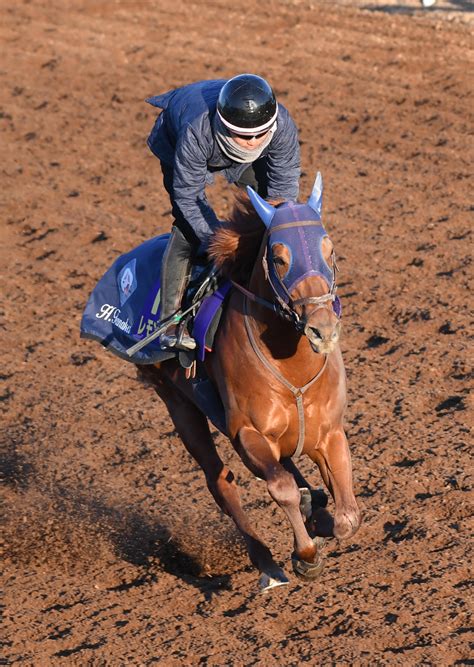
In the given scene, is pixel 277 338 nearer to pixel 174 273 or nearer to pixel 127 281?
pixel 174 273

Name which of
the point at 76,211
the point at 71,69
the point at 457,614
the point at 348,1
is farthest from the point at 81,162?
the point at 457,614

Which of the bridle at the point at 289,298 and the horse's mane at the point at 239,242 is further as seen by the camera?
the horse's mane at the point at 239,242

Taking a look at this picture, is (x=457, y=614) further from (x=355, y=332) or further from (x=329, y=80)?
(x=329, y=80)

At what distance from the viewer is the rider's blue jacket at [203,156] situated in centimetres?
613

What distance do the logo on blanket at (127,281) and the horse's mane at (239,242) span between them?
4.51 ft

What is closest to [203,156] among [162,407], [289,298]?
[289,298]

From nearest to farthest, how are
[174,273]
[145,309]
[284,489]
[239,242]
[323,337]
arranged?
[323,337], [284,489], [239,242], [174,273], [145,309]

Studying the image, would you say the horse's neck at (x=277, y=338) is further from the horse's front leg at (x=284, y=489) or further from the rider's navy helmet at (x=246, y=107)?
the rider's navy helmet at (x=246, y=107)

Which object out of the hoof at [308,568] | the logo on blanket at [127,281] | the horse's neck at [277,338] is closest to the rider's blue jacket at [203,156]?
the horse's neck at [277,338]

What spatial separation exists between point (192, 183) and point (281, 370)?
1.16 meters

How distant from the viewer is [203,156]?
615 centimetres

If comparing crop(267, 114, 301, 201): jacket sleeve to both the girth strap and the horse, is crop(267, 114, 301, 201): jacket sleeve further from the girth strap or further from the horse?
the girth strap

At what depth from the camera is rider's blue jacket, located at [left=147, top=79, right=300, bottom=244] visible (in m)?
6.13

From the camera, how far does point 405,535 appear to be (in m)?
6.84
